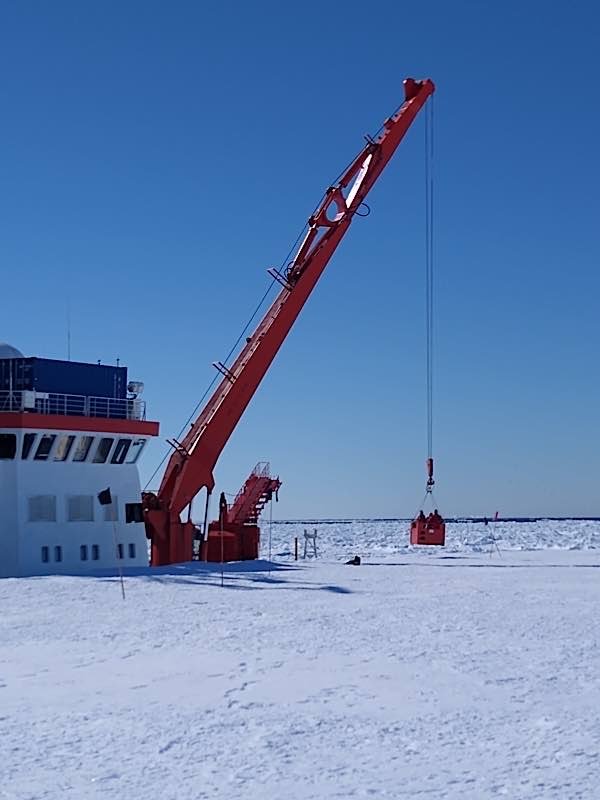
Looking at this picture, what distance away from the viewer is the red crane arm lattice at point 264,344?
36.5 metres

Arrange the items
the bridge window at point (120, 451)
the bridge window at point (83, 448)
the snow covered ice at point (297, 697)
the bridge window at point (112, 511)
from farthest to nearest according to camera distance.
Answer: the bridge window at point (120, 451) < the bridge window at point (112, 511) < the bridge window at point (83, 448) < the snow covered ice at point (297, 697)

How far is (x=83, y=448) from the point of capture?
35.3m

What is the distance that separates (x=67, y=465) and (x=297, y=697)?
2307 centimetres

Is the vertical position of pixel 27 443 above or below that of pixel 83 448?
above

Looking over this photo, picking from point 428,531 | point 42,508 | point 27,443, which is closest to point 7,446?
point 27,443

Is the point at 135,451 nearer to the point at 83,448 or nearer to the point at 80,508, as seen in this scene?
the point at 83,448

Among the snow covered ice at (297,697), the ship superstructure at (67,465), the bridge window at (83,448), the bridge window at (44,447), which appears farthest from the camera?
the bridge window at (83,448)

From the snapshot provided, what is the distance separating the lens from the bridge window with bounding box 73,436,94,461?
1378 inches

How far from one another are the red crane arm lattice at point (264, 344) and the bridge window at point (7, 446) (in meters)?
5.60

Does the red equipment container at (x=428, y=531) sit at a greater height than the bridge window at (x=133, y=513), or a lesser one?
lesser

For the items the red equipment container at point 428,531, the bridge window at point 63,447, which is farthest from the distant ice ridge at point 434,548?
the bridge window at point 63,447

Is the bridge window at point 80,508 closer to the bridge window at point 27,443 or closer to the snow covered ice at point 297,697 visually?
the bridge window at point 27,443

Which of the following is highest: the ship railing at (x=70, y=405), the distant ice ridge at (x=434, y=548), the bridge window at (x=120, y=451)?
the ship railing at (x=70, y=405)

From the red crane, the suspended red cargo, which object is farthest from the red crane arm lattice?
the suspended red cargo
